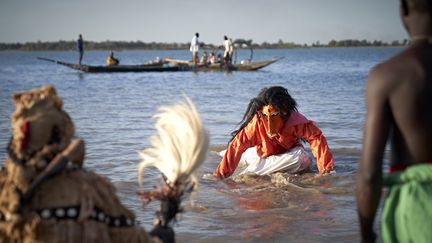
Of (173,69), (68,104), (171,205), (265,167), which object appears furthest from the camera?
(173,69)

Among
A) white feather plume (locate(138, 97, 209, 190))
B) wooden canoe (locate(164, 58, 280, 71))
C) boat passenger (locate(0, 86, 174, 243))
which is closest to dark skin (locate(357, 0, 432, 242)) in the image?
white feather plume (locate(138, 97, 209, 190))

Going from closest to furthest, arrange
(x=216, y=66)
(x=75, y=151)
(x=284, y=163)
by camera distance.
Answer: (x=75, y=151), (x=284, y=163), (x=216, y=66)

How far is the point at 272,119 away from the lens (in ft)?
21.7

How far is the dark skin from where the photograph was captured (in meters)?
2.03

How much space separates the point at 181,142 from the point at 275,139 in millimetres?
4721

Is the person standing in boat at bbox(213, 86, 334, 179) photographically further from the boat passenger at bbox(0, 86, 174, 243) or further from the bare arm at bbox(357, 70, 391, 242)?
the bare arm at bbox(357, 70, 391, 242)

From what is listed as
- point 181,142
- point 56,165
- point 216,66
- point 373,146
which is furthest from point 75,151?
point 216,66

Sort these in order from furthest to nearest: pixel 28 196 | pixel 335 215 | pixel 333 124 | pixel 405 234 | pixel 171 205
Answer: pixel 333 124, pixel 335 215, pixel 171 205, pixel 28 196, pixel 405 234

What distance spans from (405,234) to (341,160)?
20.8 ft

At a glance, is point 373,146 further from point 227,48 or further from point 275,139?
point 227,48

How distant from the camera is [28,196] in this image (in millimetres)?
2193

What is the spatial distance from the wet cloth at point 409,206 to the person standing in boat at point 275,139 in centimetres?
420

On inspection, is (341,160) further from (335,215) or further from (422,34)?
(422,34)

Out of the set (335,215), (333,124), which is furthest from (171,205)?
(333,124)
